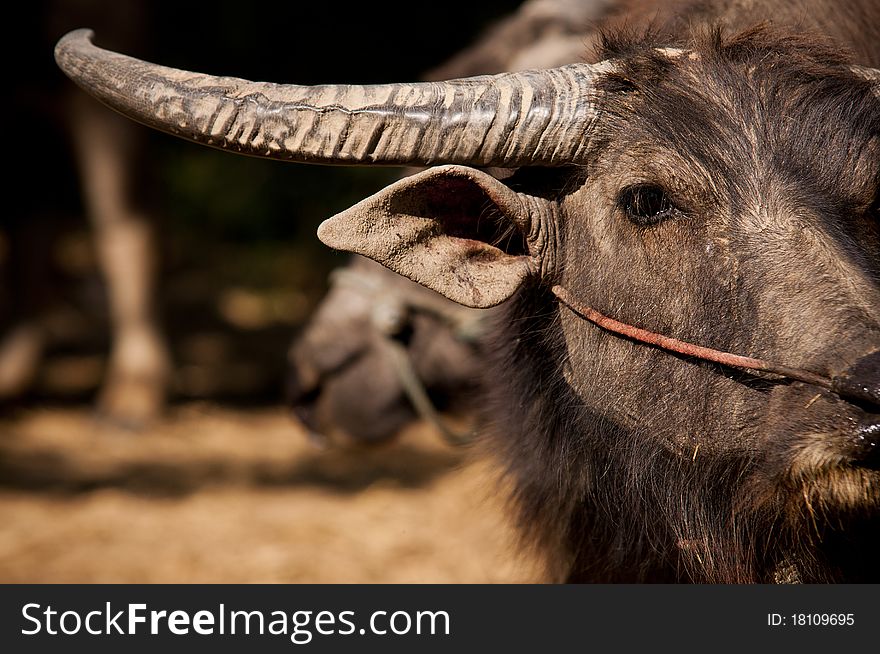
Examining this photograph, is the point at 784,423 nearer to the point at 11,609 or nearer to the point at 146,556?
the point at 11,609

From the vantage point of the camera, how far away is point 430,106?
7.71ft

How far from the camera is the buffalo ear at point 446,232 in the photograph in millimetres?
2365

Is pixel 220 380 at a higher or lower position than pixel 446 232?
higher

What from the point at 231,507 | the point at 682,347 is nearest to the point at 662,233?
the point at 682,347

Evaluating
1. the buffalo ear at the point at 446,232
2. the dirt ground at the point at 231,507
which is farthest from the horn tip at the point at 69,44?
the dirt ground at the point at 231,507

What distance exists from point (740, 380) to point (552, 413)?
0.60m

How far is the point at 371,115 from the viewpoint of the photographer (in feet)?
7.61

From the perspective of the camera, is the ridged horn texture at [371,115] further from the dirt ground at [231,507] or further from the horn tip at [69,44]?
the dirt ground at [231,507]

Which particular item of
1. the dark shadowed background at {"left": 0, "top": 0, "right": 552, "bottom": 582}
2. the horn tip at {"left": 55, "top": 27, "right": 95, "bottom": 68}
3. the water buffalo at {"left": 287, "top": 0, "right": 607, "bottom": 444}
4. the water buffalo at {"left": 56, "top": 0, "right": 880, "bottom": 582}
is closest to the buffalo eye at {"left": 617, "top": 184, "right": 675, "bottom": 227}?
the water buffalo at {"left": 56, "top": 0, "right": 880, "bottom": 582}

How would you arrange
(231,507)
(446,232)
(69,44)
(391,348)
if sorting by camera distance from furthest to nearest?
1. (231,507)
2. (391,348)
3. (69,44)
4. (446,232)

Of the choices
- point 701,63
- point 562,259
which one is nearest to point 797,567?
point 562,259

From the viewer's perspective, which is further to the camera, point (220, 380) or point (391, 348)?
point (220, 380)

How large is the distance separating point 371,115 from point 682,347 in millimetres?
878

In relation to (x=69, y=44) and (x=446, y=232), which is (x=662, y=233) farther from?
(x=69, y=44)
